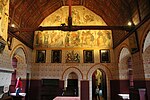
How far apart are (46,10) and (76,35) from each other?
9.79 ft

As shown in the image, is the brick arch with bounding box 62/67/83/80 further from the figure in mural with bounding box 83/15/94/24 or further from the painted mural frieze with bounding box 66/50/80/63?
the figure in mural with bounding box 83/15/94/24

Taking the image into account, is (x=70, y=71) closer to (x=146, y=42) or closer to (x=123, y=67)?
(x=123, y=67)

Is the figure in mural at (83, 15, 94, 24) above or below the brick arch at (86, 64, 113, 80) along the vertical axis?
above

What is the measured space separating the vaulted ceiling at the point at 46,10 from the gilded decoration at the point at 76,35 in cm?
41

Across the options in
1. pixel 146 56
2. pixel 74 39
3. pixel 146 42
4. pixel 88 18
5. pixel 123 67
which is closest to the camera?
pixel 146 42

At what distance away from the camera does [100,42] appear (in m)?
12.7

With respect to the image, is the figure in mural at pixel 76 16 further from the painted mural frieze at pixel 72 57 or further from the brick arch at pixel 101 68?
the brick arch at pixel 101 68

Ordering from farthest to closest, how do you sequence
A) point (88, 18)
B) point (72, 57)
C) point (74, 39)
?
point (88, 18) < point (74, 39) < point (72, 57)

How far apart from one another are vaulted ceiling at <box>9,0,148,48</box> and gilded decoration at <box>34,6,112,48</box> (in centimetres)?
41

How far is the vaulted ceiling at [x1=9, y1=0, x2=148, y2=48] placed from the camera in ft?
27.5

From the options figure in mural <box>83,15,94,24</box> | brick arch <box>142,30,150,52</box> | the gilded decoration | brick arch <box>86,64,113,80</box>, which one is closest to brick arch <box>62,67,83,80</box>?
brick arch <box>86,64,113,80</box>

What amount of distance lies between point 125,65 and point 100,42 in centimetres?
258

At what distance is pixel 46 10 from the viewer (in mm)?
12102

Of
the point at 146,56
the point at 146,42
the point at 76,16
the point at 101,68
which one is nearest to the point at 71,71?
the point at 101,68
